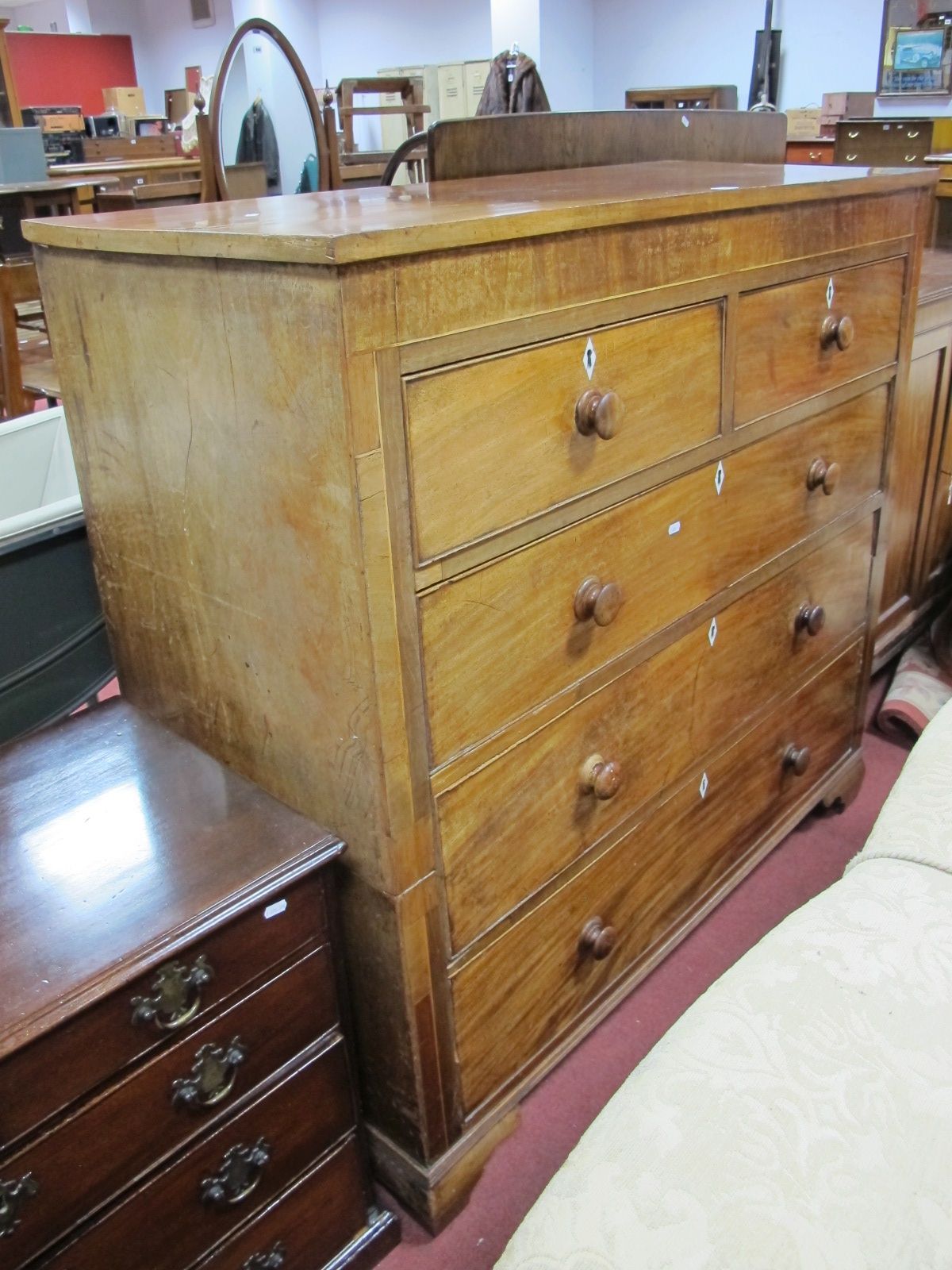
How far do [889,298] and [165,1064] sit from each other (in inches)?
61.2

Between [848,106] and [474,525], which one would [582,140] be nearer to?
[474,525]

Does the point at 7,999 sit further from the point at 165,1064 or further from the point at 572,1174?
the point at 572,1174

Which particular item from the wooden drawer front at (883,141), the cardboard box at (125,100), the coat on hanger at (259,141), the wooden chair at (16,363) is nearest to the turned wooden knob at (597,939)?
the wooden chair at (16,363)

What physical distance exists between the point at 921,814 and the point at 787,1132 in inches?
16.3

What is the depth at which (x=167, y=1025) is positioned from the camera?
37.9 inches

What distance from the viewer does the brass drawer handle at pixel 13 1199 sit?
86 centimetres

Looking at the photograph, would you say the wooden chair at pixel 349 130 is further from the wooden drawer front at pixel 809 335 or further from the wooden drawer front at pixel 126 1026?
the wooden drawer front at pixel 126 1026

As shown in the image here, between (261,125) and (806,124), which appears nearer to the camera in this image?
(261,125)

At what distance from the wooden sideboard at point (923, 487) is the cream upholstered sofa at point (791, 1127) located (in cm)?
135

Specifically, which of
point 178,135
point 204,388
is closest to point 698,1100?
point 204,388

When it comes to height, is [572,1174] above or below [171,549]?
below

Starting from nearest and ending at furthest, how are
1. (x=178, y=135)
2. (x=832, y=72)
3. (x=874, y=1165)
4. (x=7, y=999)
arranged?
1. (x=874, y=1165)
2. (x=7, y=999)
3. (x=832, y=72)
4. (x=178, y=135)

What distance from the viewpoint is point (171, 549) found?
1196mm

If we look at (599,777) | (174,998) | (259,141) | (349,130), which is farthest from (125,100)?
(174,998)
